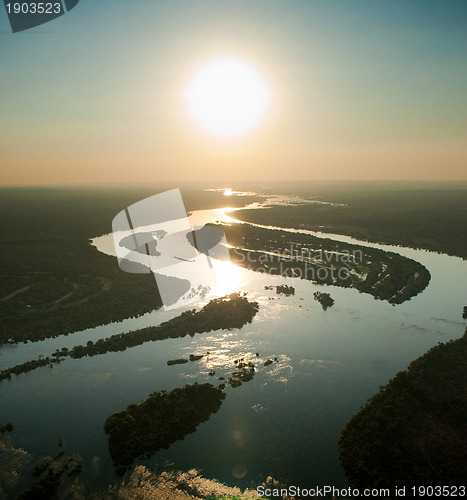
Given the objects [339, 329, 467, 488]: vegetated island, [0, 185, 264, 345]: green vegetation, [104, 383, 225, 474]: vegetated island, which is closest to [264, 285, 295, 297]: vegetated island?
[0, 185, 264, 345]: green vegetation

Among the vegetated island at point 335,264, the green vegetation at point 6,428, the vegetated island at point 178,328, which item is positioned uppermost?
the green vegetation at point 6,428

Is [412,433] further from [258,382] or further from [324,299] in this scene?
[324,299]

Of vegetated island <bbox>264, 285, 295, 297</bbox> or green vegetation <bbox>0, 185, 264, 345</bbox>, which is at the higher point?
green vegetation <bbox>0, 185, 264, 345</bbox>

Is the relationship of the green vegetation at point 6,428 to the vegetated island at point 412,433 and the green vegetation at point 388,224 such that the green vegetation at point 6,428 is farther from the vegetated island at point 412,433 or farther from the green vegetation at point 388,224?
the green vegetation at point 388,224

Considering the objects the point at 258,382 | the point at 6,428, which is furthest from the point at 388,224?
the point at 6,428

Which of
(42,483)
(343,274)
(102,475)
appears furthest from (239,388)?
(343,274)

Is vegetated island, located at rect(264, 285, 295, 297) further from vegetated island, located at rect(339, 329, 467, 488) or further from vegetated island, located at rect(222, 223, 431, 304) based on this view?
vegetated island, located at rect(339, 329, 467, 488)

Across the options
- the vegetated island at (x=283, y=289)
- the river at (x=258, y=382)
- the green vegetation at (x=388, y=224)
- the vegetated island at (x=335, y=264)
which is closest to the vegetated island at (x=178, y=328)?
the river at (x=258, y=382)
